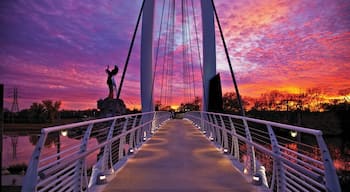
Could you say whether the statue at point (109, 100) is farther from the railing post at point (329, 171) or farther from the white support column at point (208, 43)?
the railing post at point (329, 171)

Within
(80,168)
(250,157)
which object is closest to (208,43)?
(250,157)

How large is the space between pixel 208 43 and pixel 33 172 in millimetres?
10756

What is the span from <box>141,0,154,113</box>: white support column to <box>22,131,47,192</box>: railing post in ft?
33.3

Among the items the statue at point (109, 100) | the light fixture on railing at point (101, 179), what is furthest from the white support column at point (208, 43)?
the statue at point (109, 100)

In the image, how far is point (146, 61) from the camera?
12117 mm

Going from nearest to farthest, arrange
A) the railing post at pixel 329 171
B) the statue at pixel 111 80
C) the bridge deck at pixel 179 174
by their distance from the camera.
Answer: the railing post at pixel 329 171 < the bridge deck at pixel 179 174 < the statue at pixel 111 80

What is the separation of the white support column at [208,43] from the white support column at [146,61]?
95.0 inches

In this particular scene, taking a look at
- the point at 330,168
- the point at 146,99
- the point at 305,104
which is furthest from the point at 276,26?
the point at 305,104

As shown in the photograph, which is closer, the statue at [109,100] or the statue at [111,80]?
the statue at [109,100]

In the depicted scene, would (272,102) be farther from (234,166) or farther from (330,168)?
(330,168)

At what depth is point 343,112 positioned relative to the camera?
106 ft

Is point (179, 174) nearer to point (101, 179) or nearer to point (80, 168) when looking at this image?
point (101, 179)

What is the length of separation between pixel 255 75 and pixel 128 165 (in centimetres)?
2040

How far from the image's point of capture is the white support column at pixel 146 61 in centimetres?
1209
